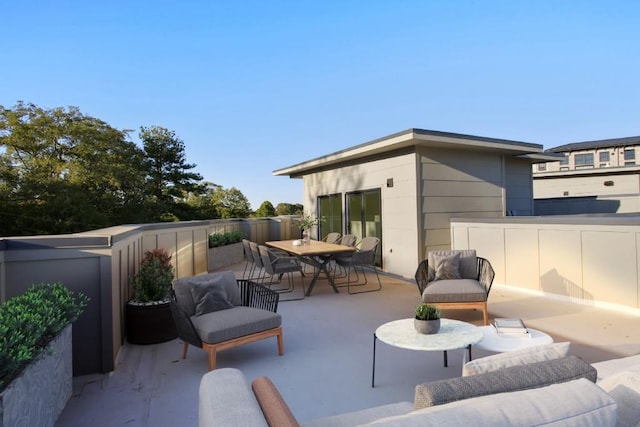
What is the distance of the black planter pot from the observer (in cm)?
390

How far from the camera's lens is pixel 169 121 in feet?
68.9

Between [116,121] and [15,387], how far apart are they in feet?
72.8

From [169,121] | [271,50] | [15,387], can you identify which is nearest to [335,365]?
[15,387]

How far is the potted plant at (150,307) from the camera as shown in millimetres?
3906

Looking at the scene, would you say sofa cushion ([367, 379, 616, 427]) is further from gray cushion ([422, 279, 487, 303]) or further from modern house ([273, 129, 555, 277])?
modern house ([273, 129, 555, 277])

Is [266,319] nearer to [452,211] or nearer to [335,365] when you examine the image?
[335,365]

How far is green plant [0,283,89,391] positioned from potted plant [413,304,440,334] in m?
2.47

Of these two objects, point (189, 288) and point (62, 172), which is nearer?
point (189, 288)

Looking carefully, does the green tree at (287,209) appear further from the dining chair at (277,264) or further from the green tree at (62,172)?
the dining chair at (277,264)

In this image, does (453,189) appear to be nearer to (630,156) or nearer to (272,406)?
(272,406)

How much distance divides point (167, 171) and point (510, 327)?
21168 millimetres

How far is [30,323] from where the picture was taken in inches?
76.5

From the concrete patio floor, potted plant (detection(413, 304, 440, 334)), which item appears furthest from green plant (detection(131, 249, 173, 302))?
potted plant (detection(413, 304, 440, 334))

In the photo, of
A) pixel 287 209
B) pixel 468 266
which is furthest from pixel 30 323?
pixel 287 209
